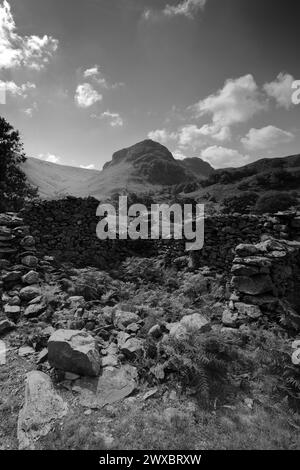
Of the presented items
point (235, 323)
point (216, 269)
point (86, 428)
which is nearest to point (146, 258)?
point (216, 269)

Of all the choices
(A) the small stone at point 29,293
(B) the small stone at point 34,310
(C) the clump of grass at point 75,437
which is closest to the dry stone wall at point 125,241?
(A) the small stone at point 29,293

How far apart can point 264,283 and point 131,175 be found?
327ft

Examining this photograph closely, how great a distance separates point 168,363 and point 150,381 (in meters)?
0.42

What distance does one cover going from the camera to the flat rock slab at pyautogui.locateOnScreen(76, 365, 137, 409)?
3.87 meters

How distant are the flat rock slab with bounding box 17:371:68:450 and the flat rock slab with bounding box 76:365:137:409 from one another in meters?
0.35

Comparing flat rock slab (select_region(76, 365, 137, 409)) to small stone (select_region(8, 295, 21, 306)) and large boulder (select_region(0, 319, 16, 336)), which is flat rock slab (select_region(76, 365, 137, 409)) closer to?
large boulder (select_region(0, 319, 16, 336))

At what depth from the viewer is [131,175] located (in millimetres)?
102375

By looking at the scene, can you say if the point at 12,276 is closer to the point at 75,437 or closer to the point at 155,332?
the point at 155,332

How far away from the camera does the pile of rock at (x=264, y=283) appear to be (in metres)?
6.14

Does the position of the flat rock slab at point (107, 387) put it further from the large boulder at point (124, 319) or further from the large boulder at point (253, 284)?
the large boulder at point (253, 284)

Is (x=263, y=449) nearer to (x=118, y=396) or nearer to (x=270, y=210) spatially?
(x=118, y=396)

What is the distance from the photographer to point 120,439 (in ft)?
10.7

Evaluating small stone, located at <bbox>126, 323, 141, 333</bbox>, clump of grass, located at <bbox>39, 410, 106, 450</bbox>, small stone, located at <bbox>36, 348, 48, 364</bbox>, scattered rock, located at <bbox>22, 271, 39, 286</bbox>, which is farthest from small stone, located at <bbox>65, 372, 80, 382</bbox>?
scattered rock, located at <bbox>22, 271, 39, 286</bbox>

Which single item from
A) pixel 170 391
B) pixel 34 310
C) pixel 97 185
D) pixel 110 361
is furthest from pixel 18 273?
pixel 97 185
